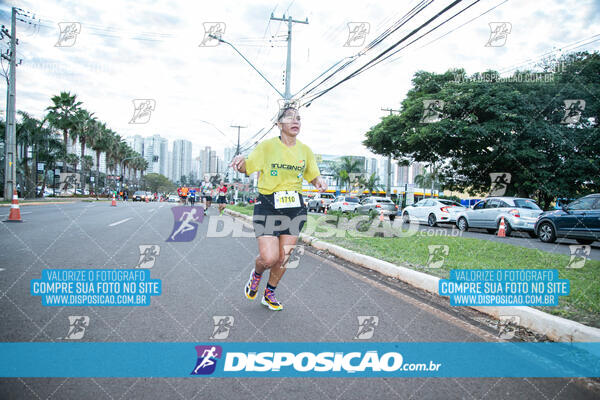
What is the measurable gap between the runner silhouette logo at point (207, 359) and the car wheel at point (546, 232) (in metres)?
12.4

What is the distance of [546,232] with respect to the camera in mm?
12531

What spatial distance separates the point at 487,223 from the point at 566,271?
31.6 ft

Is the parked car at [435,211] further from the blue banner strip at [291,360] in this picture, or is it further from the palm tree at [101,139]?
the palm tree at [101,139]

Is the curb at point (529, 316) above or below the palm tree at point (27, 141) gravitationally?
below

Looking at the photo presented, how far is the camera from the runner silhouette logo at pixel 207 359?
2725 millimetres

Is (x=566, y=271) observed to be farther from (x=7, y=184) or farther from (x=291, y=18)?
(x=7, y=184)

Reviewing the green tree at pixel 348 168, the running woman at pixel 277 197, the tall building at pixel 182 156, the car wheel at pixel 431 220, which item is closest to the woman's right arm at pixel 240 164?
the running woman at pixel 277 197

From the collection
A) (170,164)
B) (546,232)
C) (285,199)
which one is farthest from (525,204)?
(170,164)

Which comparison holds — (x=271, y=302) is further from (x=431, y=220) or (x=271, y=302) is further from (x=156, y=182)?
(x=156, y=182)

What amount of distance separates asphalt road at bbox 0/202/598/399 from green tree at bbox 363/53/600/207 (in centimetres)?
1842

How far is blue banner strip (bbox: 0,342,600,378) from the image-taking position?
2703mm

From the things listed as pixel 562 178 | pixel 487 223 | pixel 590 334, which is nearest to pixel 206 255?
pixel 590 334

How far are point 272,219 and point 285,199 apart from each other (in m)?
0.24

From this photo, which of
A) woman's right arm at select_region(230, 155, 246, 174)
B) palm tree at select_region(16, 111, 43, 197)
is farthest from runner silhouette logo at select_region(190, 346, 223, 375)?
palm tree at select_region(16, 111, 43, 197)
